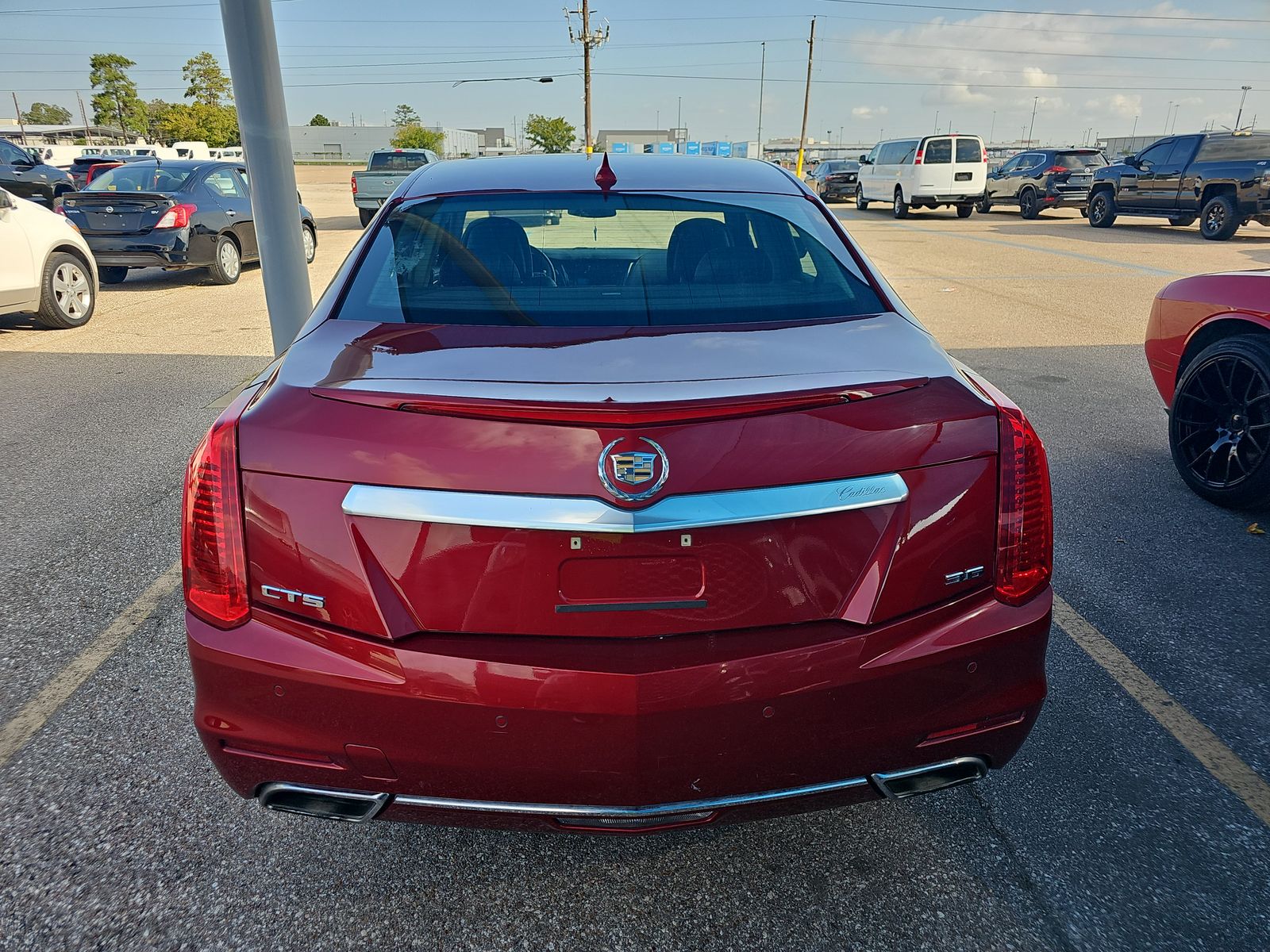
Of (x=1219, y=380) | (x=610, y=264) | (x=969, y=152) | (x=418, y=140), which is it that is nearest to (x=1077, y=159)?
(x=969, y=152)

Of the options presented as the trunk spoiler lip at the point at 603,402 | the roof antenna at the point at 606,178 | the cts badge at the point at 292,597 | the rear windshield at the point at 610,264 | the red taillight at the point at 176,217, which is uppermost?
the roof antenna at the point at 606,178

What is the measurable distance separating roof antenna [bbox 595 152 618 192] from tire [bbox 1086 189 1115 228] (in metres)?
21.0

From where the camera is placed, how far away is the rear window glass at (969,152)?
24406mm

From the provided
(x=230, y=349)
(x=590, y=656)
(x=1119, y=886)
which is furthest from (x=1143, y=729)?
(x=230, y=349)

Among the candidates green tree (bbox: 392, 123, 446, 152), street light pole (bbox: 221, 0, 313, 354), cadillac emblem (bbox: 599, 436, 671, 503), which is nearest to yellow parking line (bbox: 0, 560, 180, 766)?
street light pole (bbox: 221, 0, 313, 354)

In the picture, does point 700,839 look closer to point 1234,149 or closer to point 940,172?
point 1234,149

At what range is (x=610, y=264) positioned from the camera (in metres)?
2.74

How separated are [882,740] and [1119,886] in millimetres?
892

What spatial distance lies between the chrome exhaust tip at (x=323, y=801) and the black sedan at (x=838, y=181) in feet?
115

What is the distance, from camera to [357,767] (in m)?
1.78

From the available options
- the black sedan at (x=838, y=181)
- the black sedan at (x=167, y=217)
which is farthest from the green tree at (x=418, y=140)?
the black sedan at (x=167, y=217)

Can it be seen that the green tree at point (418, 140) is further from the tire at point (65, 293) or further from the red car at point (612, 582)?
the red car at point (612, 582)

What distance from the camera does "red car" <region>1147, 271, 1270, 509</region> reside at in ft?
13.9

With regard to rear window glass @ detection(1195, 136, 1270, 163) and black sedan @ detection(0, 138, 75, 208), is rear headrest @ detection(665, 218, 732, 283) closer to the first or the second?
rear window glass @ detection(1195, 136, 1270, 163)
